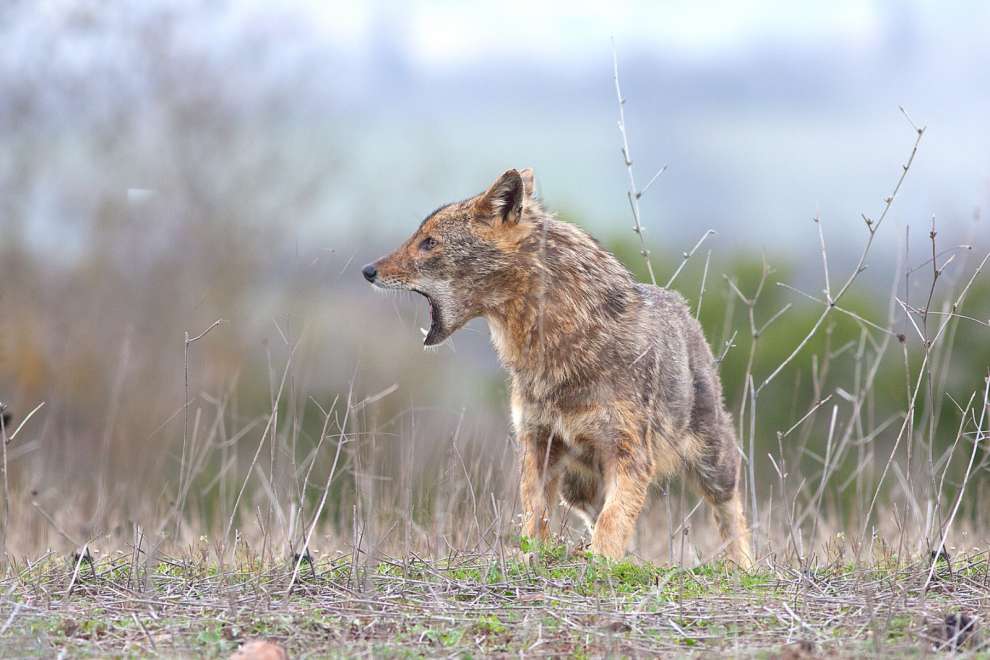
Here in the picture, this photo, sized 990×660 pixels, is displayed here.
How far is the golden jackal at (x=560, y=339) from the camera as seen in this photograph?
7.25 metres

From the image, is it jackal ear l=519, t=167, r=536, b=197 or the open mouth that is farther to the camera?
jackal ear l=519, t=167, r=536, b=197

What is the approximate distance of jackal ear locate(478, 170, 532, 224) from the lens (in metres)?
7.56

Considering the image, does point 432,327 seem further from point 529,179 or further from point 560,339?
point 529,179

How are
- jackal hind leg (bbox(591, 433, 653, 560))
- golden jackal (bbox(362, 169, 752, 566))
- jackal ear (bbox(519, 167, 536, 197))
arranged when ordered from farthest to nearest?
jackal ear (bbox(519, 167, 536, 197)), golden jackal (bbox(362, 169, 752, 566)), jackal hind leg (bbox(591, 433, 653, 560))

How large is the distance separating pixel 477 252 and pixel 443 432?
1805 mm

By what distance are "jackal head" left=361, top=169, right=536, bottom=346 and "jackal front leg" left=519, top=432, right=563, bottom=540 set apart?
2.80 ft

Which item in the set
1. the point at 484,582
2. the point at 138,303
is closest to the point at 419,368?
the point at 138,303

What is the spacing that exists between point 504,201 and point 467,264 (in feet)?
1.50

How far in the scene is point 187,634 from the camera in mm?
5082

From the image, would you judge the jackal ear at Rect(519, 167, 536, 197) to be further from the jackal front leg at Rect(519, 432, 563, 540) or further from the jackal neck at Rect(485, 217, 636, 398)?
the jackal front leg at Rect(519, 432, 563, 540)

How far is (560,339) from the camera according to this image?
7352mm

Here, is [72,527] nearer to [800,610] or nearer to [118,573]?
[118,573]

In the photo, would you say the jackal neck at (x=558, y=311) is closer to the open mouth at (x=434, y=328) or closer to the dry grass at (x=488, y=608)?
the open mouth at (x=434, y=328)

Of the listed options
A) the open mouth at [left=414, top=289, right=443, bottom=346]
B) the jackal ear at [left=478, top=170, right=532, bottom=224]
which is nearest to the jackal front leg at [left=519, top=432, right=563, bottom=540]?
the open mouth at [left=414, top=289, right=443, bottom=346]
